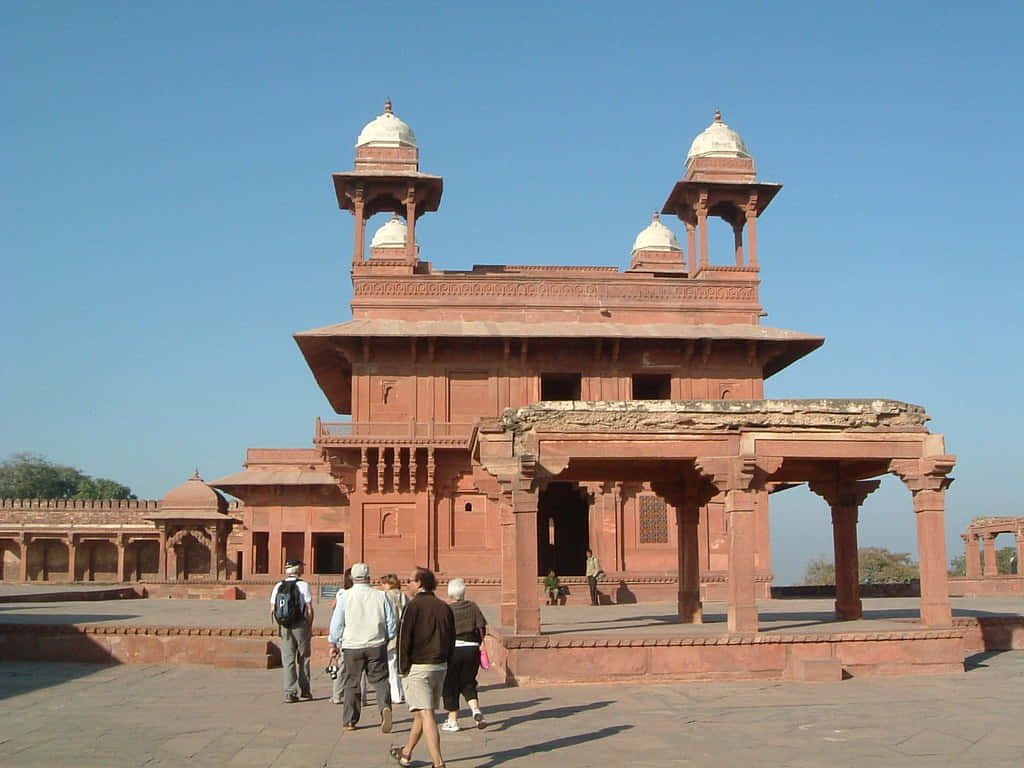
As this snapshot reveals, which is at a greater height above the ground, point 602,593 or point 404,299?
point 404,299

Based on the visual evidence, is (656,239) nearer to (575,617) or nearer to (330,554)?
(330,554)

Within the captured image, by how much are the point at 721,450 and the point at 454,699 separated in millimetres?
5110

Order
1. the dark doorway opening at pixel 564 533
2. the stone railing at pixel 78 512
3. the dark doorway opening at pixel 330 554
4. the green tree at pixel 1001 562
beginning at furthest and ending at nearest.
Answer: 1. the green tree at pixel 1001 562
2. the stone railing at pixel 78 512
3. the dark doorway opening at pixel 330 554
4. the dark doorway opening at pixel 564 533

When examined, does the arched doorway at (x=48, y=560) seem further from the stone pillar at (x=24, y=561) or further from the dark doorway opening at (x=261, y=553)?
the dark doorway opening at (x=261, y=553)

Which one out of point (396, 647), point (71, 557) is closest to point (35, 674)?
point (396, 647)

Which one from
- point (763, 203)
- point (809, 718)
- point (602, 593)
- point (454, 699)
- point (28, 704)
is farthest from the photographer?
point (763, 203)

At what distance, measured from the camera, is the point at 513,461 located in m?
12.0

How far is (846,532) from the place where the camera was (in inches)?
594

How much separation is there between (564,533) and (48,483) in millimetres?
60272

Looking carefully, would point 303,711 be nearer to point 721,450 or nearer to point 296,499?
point 721,450

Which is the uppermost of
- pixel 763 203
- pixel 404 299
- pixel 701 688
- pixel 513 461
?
pixel 763 203

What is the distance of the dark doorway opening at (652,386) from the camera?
2944 centimetres

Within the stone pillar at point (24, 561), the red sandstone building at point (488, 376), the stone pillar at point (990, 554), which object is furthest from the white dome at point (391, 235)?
the stone pillar at point (990, 554)

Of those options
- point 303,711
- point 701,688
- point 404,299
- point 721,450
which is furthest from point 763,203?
point 303,711
